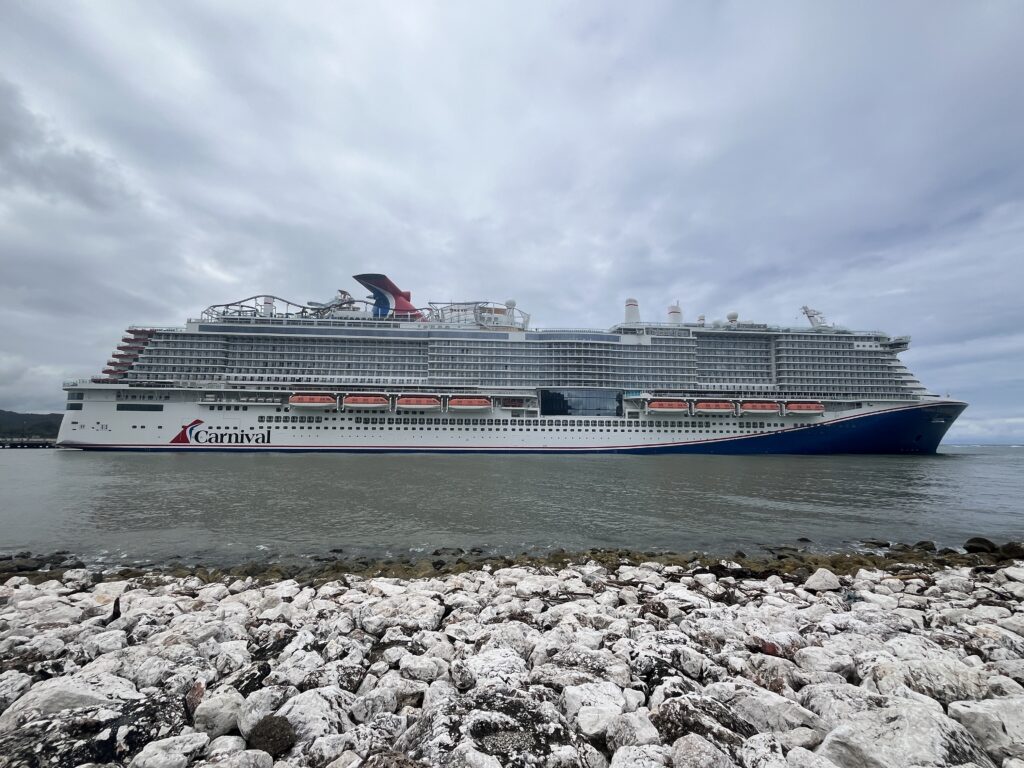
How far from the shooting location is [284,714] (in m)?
3.39

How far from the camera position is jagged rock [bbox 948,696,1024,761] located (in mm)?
3021

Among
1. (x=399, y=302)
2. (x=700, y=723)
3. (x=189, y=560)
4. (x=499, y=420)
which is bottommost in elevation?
(x=189, y=560)

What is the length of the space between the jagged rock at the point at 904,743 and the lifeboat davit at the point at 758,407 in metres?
49.9

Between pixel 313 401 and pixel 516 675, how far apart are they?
153 ft

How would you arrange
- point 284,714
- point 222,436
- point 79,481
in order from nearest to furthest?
point 284,714 < point 79,481 < point 222,436

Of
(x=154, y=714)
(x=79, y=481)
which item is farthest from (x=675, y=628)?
(x=79, y=481)

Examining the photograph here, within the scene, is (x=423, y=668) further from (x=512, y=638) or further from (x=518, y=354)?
(x=518, y=354)

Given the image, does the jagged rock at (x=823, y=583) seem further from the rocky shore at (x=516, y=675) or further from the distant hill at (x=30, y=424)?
the distant hill at (x=30, y=424)

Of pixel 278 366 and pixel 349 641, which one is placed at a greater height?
pixel 278 366

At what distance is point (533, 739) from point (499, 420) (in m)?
46.0

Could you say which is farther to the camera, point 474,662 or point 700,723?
point 474,662

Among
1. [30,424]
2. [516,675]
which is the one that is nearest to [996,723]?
[516,675]

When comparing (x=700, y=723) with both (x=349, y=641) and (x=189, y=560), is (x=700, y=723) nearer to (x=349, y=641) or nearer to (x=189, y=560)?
(x=349, y=641)

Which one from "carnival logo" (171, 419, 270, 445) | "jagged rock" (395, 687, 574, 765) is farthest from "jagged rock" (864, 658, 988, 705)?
"carnival logo" (171, 419, 270, 445)
